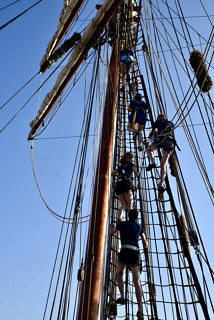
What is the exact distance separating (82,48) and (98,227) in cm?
382

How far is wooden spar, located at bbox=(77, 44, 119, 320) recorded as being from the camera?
321 centimetres

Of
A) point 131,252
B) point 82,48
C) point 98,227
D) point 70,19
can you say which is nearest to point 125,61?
point 70,19

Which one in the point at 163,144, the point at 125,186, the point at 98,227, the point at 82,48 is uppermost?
the point at 82,48

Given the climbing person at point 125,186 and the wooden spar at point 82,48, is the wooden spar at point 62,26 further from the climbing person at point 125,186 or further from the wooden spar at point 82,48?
the climbing person at point 125,186

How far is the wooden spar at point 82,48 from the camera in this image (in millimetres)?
5578

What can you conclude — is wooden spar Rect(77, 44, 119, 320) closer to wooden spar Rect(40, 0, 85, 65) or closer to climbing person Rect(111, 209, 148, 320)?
climbing person Rect(111, 209, 148, 320)

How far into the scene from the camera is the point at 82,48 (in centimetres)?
582

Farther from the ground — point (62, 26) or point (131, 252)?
point (62, 26)

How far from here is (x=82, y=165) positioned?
464 centimetres

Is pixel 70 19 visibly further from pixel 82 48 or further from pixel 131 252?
pixel 131 252

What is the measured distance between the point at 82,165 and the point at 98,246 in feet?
4.78

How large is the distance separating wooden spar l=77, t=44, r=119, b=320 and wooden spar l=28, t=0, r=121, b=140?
1.19 m

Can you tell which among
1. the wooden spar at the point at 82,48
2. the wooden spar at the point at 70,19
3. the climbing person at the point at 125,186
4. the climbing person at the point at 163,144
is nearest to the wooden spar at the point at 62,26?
the wooden spar at the point at 70,19

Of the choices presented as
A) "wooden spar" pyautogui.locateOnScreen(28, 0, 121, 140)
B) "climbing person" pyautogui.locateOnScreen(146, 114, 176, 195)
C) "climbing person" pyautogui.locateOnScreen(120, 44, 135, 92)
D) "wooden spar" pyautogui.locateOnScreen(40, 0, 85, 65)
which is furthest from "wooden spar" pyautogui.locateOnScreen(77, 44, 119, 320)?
"wooden spar" pyautogui.locateOnScreen(40, 0, 85, 65)
